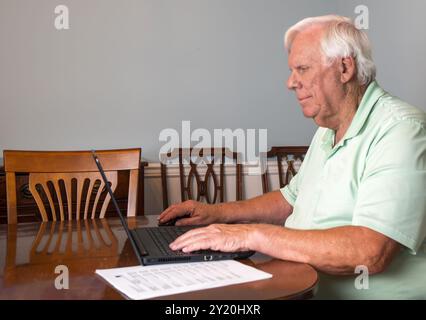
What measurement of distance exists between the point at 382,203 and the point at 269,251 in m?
0.26

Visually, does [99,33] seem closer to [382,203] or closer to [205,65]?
[205,65]

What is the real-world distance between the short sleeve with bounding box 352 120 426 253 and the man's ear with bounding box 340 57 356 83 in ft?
0.86

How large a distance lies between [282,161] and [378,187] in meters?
1.99

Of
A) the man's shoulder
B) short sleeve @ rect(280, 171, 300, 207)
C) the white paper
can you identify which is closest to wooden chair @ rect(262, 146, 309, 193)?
short sleeve @ rect(280, 171, 300, 207)

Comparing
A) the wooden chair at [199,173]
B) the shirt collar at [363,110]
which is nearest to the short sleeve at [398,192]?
the shirt collar at [363,110]

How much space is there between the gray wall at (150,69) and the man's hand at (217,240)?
1.76 m

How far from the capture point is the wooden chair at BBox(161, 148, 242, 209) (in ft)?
9.21

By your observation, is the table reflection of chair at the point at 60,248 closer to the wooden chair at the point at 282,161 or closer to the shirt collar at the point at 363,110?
the shirt collar at the point at 363,110

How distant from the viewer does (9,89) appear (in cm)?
265

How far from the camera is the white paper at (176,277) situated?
758 millimetres

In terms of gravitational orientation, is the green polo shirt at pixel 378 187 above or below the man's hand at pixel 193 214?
above

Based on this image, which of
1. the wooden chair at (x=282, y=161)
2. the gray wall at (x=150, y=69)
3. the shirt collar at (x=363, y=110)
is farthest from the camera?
the wooden chair at (x=282, y=161)

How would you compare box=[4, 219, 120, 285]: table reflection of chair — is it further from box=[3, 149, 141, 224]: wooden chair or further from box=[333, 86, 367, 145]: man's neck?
box=[333, 86, 367, 145]: man's neck

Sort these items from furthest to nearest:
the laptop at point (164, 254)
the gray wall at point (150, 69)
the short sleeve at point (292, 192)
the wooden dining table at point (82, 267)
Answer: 1. the gray wall at point (150, 69)
2. the short sleeve at point (292, 192)
3. the laptop at point (164, 254)
4. the wooden dining table at point (82, 267)
